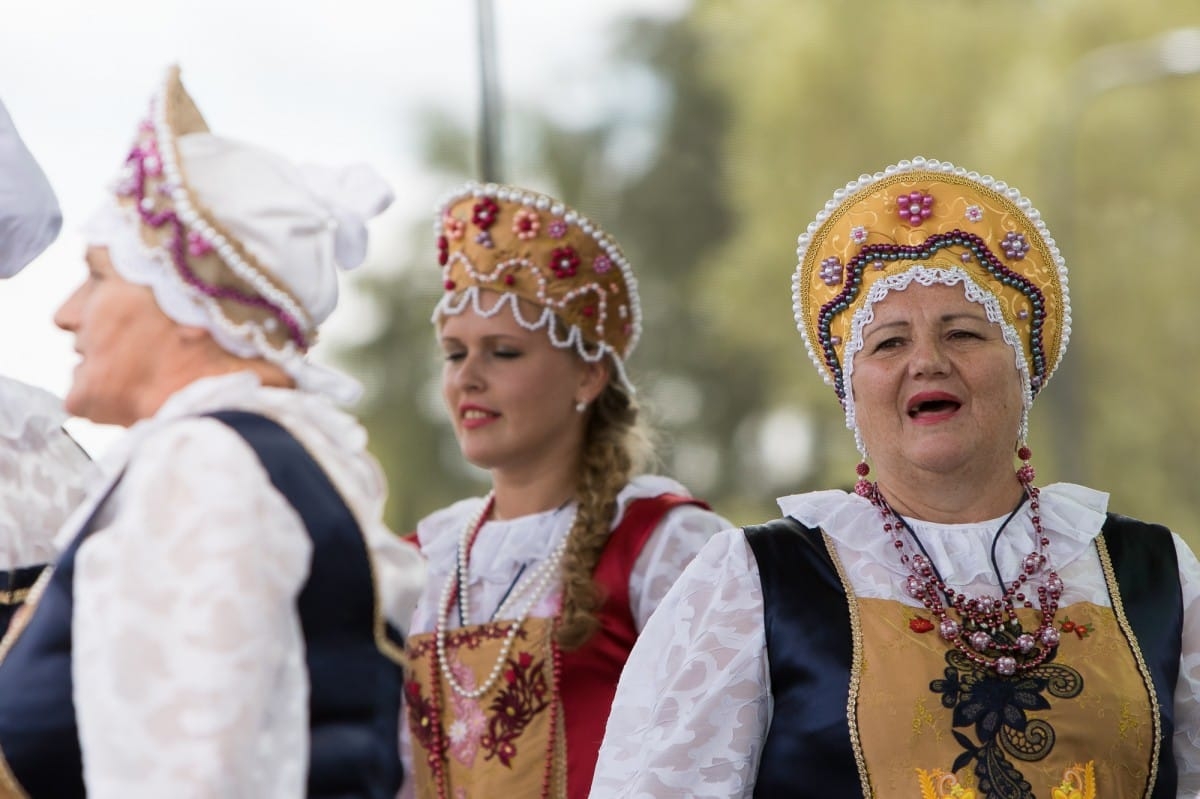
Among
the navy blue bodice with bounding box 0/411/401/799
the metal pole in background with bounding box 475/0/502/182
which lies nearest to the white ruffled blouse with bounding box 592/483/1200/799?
the navy blue bodice with bounding box 0/411/401/799

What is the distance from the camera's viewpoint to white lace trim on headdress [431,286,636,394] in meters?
3.93

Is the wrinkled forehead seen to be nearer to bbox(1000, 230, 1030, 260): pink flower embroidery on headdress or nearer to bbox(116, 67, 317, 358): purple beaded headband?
bbox(1000, 230, 1030, 260): pink flower embroidery on headdress

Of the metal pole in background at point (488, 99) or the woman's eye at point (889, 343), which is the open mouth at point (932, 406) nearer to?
the woman's eye at point (889, 343)

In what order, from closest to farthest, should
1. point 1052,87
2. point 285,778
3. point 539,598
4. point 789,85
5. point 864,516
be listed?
point 285,778, point 864,516, point 539,598, point 1052,87, point 789,85

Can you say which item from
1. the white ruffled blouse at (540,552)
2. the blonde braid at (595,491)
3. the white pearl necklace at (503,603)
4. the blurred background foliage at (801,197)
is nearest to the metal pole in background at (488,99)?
the blonde braid at (595,491)

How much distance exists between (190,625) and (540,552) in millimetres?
1829

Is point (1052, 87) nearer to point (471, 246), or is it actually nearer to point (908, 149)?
point (908, 149)

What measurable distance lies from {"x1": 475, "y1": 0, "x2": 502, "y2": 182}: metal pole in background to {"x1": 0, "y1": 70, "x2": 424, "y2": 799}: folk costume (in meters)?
3.31

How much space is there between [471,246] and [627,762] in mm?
1540

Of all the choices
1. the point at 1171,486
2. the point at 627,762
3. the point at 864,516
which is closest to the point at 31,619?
the point at 627,762

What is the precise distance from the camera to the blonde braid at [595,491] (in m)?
3.61

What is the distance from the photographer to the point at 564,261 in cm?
397

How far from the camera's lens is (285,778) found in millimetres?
2068

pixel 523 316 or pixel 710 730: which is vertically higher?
pixel 523 316
